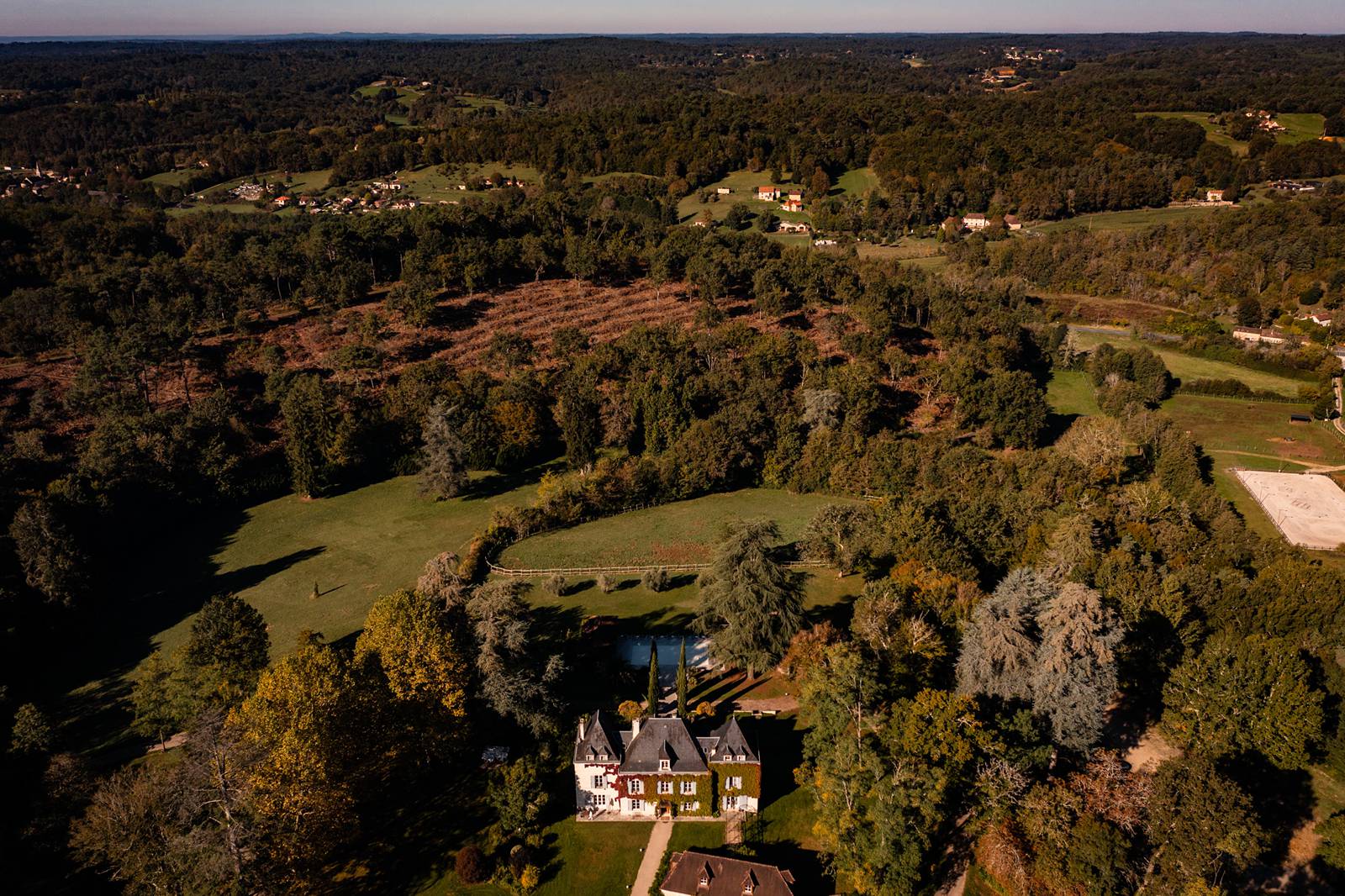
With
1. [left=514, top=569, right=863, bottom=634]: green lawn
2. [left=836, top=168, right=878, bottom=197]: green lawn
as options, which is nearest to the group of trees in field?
[left=514, top=569, right=863, bottom=634]: green lawn

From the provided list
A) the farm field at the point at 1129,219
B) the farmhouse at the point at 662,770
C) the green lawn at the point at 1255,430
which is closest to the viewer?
the farmhouse at the point at 662,770

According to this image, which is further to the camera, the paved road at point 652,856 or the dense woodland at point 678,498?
the paved road at point 652,856

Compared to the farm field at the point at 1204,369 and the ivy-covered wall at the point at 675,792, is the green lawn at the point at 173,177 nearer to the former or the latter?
the ivy-covered wall at the point at 675,792

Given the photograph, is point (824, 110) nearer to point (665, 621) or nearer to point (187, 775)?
point (665, 621)

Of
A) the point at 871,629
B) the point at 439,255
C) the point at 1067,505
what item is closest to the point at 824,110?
the point at 439,255

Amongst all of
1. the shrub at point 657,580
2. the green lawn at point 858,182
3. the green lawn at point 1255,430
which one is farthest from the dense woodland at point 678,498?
the shrub at point 657,580
